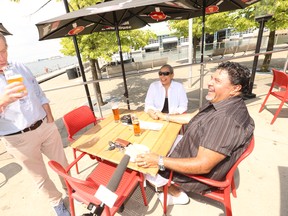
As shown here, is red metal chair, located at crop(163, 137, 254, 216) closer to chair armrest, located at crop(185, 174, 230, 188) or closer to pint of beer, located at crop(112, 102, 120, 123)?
chair armrest, located at crop(185, 174, 230, 188)

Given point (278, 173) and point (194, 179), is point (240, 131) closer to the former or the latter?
point (194, 179)

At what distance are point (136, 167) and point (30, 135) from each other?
1.40 m

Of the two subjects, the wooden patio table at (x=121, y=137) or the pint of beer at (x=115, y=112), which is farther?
the pint of beer at (x=115, y=112)

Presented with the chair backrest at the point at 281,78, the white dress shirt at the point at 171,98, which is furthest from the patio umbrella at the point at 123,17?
the chair backrest at the point at 281,78

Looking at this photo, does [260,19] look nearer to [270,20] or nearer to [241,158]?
[270,20]

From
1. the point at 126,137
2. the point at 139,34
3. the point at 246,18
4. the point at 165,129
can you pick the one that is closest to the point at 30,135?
the point at 126,137

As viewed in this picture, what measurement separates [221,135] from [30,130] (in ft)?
7.17

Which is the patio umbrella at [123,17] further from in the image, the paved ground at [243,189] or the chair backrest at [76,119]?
the paved ground at [243,189]

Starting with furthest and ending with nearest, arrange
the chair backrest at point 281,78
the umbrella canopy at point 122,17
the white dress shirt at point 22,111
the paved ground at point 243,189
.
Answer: the chair backrest at point 281,78
the umbrella canopy at point 122,17
the paved ground at point 243,189
the white dress shirt at point 22,111

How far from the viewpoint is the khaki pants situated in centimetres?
202

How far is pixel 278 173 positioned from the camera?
108 inches

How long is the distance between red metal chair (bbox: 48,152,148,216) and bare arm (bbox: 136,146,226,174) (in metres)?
0.31

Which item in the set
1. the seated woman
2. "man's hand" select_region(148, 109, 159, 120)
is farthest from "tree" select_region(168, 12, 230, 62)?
"man's hand" select_region(148, 109, 159, 120)

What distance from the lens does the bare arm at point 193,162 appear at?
160 cm
